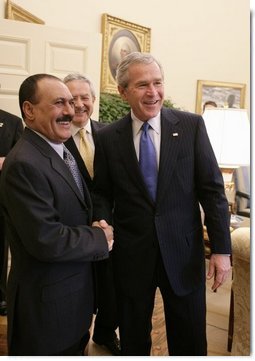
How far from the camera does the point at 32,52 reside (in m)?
3.15

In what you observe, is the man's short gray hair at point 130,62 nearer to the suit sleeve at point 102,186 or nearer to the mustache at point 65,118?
the suit sleeve at point 102,186

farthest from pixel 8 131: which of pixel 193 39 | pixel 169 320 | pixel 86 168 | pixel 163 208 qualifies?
pixel 193 39

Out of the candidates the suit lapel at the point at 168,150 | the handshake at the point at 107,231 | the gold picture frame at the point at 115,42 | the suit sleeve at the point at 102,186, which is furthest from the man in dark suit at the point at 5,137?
the gold picture frame at the point at 115,42

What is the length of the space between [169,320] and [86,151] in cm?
99

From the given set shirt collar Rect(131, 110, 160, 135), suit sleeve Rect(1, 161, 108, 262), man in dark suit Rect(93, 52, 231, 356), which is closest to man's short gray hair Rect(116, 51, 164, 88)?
man in dark suit Rect(93, 52, 231, 356)

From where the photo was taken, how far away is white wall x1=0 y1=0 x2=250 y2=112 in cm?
504

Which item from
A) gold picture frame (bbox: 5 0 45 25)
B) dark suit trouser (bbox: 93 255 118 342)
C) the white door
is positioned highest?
gold picture frame (bbox: 5 0 45 25)

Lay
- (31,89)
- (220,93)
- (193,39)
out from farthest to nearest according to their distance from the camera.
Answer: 1. (220,93)
2. (193,39)
3. (31,89)

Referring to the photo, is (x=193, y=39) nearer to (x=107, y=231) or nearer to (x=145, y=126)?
(x=145, y=126)

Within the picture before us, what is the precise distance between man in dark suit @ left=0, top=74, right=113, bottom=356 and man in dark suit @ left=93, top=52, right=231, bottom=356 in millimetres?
247

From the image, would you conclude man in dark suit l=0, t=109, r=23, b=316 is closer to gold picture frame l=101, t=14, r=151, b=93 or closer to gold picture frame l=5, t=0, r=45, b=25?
gold picture frame l=5, t=0, r=45, b=25

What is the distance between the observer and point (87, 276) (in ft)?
5.15

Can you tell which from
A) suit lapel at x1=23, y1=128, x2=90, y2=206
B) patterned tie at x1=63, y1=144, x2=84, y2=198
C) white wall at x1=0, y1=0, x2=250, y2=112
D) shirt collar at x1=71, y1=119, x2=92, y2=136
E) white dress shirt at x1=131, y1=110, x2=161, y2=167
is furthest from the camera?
white wall at x1=0, y1=0, x2=250, y2=112

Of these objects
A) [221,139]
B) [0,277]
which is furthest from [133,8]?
[0,277]
